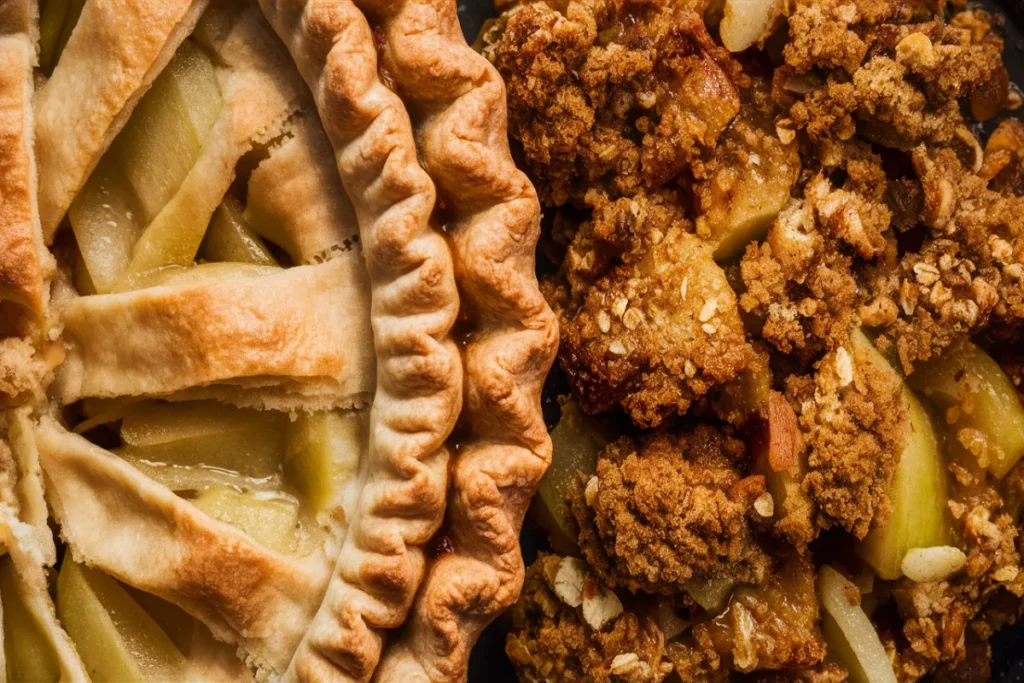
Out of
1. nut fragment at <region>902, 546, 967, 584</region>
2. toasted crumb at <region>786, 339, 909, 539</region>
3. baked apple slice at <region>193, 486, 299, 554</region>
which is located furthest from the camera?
nut fragment at <region>902, 546, 967, 584</region>

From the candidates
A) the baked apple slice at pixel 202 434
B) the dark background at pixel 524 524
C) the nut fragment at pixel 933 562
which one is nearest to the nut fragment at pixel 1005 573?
the nut fragment at pixel 933 562

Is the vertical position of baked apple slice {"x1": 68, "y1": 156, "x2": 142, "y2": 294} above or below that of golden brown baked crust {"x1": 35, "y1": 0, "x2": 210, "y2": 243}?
below

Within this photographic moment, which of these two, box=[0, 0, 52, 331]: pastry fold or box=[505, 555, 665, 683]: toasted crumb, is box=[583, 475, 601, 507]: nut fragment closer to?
box=[505, 555, 665, 683]: toasted crumb

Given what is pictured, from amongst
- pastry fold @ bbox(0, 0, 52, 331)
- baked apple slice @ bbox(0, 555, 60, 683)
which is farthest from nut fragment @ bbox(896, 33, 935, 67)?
baked apple slice @ bbox(0, 555, 60, 683)

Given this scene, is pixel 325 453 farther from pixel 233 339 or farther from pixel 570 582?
pixel 570 582

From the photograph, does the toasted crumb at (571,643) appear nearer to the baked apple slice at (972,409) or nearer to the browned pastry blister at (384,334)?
the browned pastry blister at (384,334)

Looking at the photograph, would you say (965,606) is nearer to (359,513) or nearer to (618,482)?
(618,482)
